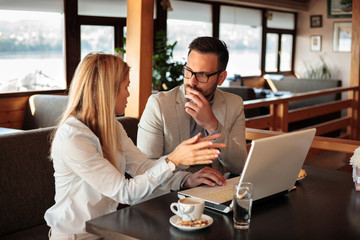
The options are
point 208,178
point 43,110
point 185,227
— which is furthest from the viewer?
point 43,110

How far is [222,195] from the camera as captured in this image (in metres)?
1.71

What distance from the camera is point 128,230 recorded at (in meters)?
1.38

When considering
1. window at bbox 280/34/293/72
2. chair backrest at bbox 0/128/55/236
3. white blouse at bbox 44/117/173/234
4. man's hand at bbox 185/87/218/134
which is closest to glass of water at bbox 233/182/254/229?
white blouse at bbox 44/117/173/234

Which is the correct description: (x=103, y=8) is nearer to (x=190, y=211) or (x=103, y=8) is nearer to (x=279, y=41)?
(x=279, y=41)

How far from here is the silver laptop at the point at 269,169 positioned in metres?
1.48

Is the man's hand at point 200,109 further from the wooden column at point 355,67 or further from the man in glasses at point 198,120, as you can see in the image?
the wooden column at point 355,67

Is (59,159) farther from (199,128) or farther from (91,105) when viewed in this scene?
(199,128)

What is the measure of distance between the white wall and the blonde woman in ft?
29.0

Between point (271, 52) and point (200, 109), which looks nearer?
point (200, 109)

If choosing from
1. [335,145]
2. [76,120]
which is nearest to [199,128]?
[76,120]

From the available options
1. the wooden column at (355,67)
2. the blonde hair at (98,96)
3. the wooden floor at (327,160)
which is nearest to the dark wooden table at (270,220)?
the blonde hair at (98,96)

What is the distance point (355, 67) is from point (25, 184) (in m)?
5.31

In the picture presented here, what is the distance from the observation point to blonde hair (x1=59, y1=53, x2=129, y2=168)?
1.70 meters

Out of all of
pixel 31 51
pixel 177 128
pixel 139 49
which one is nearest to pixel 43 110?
pixel 31 51
